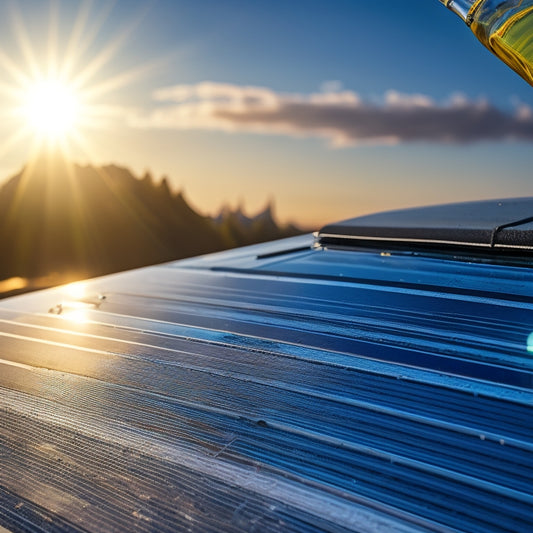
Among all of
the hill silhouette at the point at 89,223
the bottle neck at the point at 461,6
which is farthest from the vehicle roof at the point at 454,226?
the hill silhouette at the point at 89,223

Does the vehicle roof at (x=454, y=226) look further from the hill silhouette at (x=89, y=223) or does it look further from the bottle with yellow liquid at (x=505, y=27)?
the hill silhouette at (x=89, y=223)

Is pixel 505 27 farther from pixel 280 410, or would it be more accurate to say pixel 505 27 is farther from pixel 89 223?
pixel 89 223

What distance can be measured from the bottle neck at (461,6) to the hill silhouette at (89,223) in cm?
1036

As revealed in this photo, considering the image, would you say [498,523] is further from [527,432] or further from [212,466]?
[212,466]

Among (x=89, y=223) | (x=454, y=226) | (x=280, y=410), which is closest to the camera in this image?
(x=280, y=410)

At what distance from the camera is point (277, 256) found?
61.4 inches

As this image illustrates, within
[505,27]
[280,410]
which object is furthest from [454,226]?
[280,410]

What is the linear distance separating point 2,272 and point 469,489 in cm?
1229

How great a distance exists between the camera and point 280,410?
0.63 meters

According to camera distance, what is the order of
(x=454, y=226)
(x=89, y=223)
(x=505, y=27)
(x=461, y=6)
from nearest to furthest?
(x=505, y=27) → (x=461, y=6) → (x=454, y=226) → (x=89, y=223)

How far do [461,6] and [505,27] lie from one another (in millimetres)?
142

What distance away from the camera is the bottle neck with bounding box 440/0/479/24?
3.42ft

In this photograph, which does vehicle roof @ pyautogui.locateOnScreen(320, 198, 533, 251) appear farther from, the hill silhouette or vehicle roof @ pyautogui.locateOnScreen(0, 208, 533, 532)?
the hill silhouette

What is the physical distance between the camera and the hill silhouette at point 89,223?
12.8 meters
